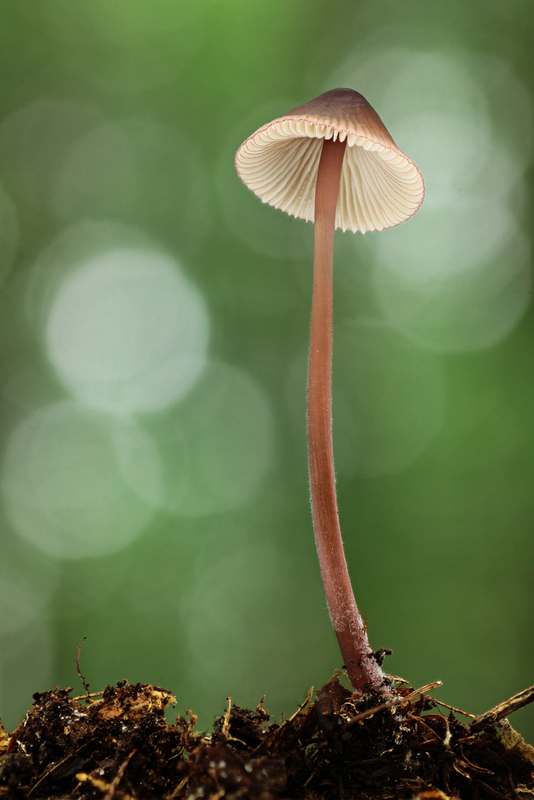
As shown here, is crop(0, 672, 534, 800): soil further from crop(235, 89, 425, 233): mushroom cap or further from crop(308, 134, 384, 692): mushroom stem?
crop(235, 89, 425, 233): mushroom cap

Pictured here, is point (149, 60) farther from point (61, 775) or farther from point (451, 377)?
point (61, 775)

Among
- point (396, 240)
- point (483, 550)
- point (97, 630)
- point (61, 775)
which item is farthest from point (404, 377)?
point (61, 775)

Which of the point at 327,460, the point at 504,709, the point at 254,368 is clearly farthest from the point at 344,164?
the point at 254,368

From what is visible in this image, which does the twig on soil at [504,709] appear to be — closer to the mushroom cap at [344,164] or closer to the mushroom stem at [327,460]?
the mushroom stem at [327,460]

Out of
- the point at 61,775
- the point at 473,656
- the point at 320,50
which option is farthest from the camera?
the point at 320,50

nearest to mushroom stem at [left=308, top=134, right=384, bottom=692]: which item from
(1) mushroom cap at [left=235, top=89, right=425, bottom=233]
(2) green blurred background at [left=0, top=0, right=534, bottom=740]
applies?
(1) mushroom cap at [left=235, top=89, right=425, bottom=233]

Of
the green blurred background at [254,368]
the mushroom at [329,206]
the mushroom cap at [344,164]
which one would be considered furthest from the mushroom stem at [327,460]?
the green blurred background at [254,368]
